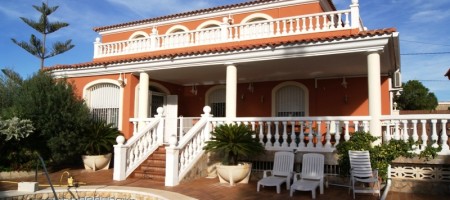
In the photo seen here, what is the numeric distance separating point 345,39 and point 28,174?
958cm

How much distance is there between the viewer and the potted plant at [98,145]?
1100 cm

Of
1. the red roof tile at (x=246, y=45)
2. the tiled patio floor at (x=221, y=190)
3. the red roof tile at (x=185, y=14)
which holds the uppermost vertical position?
the red roof tile at (x=185, y=14)

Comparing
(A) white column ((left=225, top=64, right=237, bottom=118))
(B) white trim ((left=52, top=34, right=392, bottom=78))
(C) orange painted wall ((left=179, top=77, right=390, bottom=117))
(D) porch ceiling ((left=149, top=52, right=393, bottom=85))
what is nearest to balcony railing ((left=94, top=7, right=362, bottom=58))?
(D) porch ceiling ((left=149, top=52, right=393, bottom=85))

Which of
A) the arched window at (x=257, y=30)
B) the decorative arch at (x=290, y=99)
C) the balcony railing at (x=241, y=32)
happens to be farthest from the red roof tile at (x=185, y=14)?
the decorative arch at (x=290, y=99)

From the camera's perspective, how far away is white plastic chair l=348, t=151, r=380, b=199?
746 centimetres

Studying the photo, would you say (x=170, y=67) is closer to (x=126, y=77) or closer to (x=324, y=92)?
(x=126, y=77)

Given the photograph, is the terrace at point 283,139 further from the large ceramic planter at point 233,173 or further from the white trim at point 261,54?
the white trim at point 261,54

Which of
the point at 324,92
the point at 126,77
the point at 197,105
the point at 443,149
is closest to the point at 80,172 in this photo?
the point at 126,77

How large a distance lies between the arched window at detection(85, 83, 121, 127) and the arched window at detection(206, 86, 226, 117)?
4062 millimetres

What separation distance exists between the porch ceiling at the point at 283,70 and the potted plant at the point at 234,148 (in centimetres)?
248

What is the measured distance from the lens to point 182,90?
625 inches

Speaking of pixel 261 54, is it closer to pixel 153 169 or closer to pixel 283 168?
pixel 283 168

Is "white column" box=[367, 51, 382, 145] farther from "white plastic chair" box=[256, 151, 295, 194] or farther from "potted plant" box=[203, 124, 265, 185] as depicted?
"potted plant" box=[203, 124, 265, 185]

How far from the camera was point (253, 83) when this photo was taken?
1453cm
